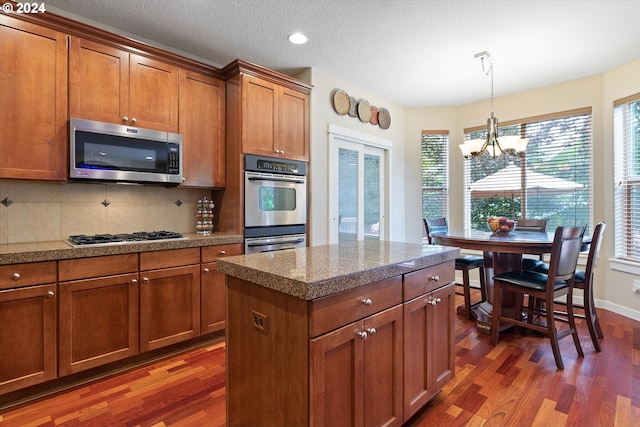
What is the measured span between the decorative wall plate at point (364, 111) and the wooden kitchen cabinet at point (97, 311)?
3018mm

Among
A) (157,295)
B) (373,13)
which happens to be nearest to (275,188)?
(157,295)

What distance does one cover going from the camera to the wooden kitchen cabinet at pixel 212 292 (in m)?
2.63

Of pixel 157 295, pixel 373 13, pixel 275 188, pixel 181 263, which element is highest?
pixel 373 13

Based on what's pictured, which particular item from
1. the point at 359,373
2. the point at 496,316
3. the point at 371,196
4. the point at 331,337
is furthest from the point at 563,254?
the point at 371,196

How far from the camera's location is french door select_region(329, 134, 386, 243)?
3.76m

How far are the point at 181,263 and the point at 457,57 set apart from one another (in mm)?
3224

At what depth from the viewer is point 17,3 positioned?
205 cm

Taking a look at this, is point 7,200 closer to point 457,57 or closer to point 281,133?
point 281,133

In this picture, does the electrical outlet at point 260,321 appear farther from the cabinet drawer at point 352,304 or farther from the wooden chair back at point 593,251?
the wooden chair back at point 593,251

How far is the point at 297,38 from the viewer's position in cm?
285

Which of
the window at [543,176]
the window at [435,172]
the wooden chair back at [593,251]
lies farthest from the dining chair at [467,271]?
the window at [435,172]

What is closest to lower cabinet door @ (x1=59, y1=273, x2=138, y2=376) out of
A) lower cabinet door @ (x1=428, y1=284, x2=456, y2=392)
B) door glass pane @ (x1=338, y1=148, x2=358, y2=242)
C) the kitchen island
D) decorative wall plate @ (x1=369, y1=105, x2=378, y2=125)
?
the kitchen island

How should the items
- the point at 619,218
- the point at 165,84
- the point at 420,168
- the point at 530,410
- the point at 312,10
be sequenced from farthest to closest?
the point at 420,168 → the point at 619,218 → the point at 165,84 → the point at 312,10 → the point at 530,410

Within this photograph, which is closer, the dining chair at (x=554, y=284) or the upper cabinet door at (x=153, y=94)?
the dining chair at (x=554, y=284)
